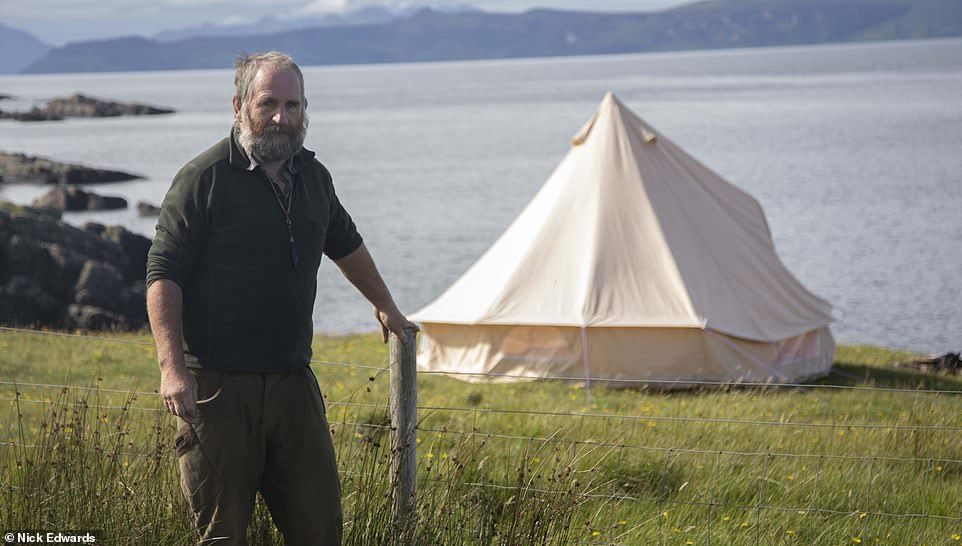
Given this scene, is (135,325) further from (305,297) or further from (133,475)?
(305,297)

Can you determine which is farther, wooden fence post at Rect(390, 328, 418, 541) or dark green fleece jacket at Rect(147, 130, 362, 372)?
wooden fence post at Rect(390, 328, 418, 541)

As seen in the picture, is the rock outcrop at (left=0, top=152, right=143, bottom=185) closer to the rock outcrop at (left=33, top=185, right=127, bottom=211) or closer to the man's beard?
the rock outcrop at (left=33, top=185, right=127, bottom=211)

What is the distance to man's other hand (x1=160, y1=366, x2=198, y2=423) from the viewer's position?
3.52 m

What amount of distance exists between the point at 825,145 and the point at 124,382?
56.2 meters

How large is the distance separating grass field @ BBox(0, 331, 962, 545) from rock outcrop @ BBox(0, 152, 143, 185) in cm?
4250

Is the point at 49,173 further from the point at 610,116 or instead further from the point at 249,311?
the point at 249,311

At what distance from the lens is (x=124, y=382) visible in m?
9.99

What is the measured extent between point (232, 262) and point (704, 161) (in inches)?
1977

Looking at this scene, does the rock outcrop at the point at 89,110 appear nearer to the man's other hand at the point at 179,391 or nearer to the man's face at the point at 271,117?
the man's face at the point at 271,117

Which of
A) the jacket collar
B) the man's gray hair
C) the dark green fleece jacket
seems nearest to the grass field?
the dark green fleece jacket

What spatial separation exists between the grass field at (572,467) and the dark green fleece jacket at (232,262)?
82cm

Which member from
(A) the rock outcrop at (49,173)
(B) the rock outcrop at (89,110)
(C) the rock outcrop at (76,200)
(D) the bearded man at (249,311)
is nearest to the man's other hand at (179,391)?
(D) the bearded man at (249,311)

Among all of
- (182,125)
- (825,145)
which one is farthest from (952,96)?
(182,125)

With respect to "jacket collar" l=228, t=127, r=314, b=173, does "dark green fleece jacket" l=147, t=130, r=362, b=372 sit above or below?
below
